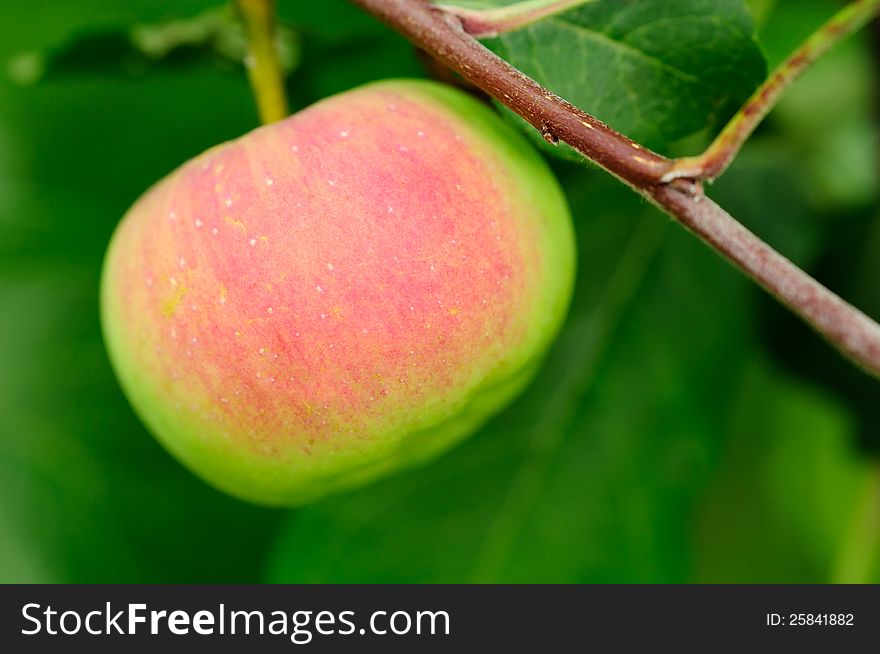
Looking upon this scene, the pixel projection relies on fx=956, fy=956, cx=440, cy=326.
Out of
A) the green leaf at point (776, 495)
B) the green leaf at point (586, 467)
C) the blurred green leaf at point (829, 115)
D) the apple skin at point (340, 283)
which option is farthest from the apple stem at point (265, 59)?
the green leaf at point (776, 495)

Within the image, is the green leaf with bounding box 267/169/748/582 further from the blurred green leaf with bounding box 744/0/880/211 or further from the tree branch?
the tree branch

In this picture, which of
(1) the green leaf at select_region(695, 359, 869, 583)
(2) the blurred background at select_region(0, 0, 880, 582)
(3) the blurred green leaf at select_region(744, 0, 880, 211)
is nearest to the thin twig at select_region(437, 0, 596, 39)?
(2) the blurred background at select_region(0, 0, 880, 582)

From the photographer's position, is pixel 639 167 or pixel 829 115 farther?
pixel 829 115

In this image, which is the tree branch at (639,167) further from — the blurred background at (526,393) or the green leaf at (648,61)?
the blurred background at (526,393)

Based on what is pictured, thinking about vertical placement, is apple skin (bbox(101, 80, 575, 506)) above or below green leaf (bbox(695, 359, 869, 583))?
below

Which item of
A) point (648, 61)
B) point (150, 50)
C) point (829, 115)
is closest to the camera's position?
point (648, 61)

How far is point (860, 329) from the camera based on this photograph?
0.42m

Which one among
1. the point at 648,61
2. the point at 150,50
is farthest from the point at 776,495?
the point at 150,50

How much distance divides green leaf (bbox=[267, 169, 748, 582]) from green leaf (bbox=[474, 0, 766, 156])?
263mm

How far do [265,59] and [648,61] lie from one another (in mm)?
267

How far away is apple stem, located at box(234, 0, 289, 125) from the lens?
2.20 ft

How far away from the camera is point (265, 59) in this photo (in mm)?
675

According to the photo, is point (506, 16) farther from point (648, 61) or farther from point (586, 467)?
point (586, 467)

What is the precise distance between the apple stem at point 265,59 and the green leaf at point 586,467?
→ 0.30m
